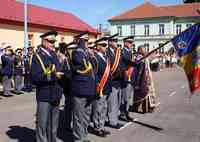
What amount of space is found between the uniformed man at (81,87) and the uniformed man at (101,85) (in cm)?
86

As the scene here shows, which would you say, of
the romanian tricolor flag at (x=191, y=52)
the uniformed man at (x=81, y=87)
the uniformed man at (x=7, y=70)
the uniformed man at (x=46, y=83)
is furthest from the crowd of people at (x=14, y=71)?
the uniformed man at (x=46, y=83)

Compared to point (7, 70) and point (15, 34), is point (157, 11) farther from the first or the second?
point (7, 70)

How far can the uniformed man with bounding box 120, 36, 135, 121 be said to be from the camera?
368 inches

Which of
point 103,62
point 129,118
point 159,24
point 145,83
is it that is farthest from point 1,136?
point 159,24

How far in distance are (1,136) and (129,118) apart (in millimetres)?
3352

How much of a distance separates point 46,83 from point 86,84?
3.05ft

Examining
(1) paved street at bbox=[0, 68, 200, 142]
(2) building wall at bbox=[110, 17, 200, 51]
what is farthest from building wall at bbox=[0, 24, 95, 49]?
(2) building wall at bbox=[110, 17, 200, 51]

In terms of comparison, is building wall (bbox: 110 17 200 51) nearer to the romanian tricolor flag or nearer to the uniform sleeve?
the romanian tricolor flag

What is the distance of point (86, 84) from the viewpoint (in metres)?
7.44

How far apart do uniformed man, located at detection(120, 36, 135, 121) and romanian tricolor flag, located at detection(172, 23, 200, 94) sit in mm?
1449

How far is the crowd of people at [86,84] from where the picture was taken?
6.80 metres

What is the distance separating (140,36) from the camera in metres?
77.5

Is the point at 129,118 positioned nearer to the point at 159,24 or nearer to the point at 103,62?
the point at 103,62

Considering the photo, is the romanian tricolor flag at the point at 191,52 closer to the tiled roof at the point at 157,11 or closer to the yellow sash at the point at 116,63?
the yellow sash at the point at 116,63
